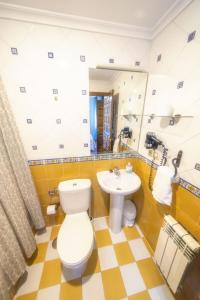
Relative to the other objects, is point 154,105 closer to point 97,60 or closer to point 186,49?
point 186,49

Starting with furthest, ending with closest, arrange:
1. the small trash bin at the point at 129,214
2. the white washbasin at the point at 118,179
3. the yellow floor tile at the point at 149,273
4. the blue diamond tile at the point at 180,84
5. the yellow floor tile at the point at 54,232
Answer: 1. the small trash bin at the point at 129,214
2. the yellow floor tile at the point at 54,232
3. the white washbasin at the point at 118,179
4. the yellow floor tile at the point at 149,273
5. the blue diamond tile at the point at 180,84

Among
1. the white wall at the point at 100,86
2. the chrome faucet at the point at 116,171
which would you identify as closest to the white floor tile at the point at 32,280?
the chrome faucet at the point at 116,171

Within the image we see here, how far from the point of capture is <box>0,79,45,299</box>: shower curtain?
95cm

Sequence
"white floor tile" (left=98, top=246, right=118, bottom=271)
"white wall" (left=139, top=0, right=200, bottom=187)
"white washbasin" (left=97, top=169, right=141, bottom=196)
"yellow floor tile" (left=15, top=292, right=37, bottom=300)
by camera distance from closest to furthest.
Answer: "white wall" (left=139, top=0, right=200, bottom=187) < "yellow floor tile" (left=15, top=292, right=37, bottom=300) < "white floor tile" (left=98, top=246, right=118, bottom=271) < "white washbasin" (left=97, top=169, right=141, bottom=196)

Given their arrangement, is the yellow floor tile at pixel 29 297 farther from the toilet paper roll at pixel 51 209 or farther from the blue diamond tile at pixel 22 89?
the blue diamond tile at pixel 22 89

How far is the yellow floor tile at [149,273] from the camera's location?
47.3 inches

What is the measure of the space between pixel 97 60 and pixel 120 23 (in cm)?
36

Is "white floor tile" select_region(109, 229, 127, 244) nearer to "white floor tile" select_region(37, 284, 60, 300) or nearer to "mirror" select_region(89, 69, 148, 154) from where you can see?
"white floor tile" select_region(37, 284, 60, 300)

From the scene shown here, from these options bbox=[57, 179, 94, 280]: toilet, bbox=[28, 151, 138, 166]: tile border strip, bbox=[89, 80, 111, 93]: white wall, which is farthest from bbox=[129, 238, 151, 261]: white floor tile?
bbox=[89, 80, 111, 93]: white wall

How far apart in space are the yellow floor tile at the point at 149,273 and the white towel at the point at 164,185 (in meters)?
0.83

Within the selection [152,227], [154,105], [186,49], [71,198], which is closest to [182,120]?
[154,105]

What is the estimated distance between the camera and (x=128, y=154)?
1.68 metres

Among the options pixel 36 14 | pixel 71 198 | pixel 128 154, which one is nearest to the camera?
pixel 36 14

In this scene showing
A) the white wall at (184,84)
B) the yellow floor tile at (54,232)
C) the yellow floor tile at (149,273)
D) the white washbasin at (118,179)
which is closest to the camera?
the white wall at (184,84)
